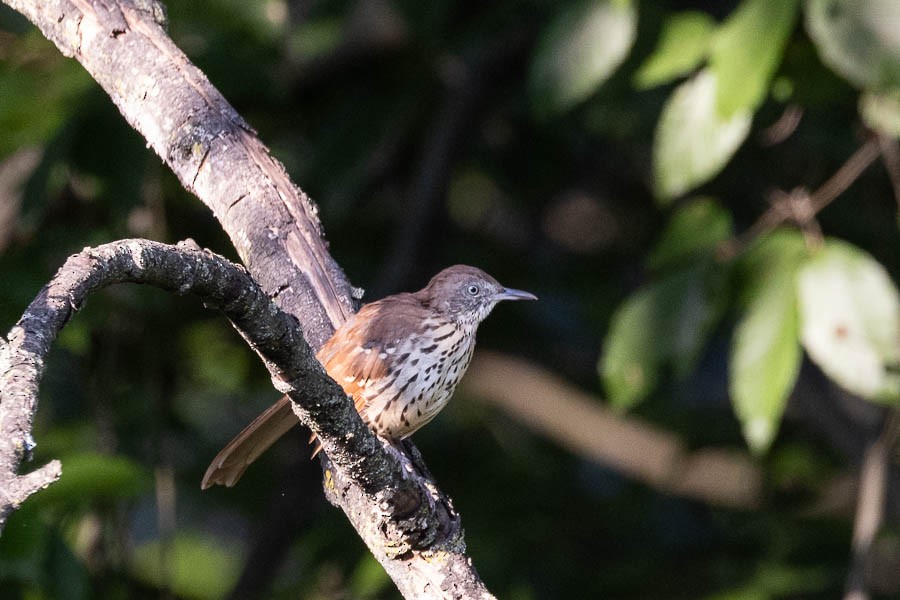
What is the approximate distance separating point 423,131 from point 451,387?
9.07 feet

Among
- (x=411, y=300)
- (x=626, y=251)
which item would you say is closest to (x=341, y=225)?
(x=626, y=251)

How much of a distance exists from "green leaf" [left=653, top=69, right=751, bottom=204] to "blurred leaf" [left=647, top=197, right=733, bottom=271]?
0.84ft

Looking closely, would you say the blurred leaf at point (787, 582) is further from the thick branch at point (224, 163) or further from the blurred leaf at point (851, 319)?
the thick branch at point (224, 163)

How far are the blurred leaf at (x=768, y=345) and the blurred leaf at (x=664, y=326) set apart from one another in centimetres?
14

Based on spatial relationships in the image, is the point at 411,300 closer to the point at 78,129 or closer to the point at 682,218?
the point at 682,218

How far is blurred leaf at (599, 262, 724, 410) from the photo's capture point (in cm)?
380

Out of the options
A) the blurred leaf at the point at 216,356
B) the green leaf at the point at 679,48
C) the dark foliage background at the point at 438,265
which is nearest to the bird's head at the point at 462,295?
the green leaf at the point at 679,48

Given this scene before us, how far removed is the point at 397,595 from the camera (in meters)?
5.04

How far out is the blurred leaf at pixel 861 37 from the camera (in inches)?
125

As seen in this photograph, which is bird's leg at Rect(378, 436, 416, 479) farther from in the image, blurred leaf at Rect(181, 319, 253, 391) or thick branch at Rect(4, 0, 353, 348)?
blurred leaf at Rect(181, 319, 253, 391)

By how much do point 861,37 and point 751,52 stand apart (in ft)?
0.94

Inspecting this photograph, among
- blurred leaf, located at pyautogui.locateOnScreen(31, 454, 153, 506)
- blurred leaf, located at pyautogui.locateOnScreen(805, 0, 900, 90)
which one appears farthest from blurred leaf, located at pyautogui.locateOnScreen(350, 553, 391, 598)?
blurred leaf, located at pyautogui.locateOnScreen(805, 0, 900, 90)

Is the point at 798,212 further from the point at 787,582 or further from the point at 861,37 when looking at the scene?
the point at 787,582

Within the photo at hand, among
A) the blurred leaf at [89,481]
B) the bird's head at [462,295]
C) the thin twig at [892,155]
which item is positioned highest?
the blurred leaf at [89,481]
